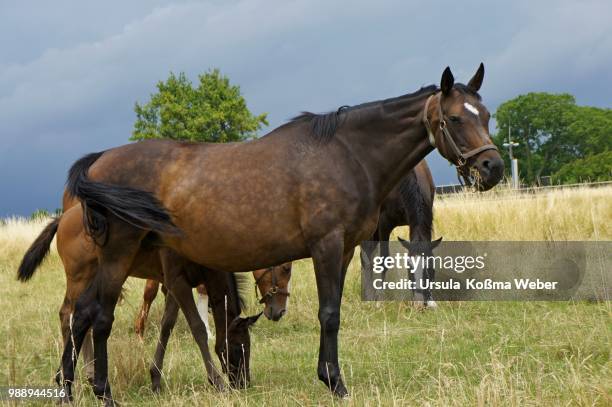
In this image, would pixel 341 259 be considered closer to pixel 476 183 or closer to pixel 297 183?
pixel 297 183

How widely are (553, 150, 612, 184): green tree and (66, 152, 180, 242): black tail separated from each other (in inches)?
1926

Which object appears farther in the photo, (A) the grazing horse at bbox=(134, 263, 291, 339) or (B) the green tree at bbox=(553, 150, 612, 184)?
(B) the green tree at bbox=(553, 150, 612, 184)

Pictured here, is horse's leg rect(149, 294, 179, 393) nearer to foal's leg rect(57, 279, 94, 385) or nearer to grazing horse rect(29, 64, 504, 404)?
foal's leg rect(57, 279, 94, 385)

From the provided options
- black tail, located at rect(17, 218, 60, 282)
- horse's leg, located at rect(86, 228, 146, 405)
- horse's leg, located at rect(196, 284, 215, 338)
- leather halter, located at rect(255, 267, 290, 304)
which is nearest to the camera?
horse's leg, located at rect(86, 228, 146, 405)

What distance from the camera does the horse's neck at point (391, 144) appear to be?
18.1ft

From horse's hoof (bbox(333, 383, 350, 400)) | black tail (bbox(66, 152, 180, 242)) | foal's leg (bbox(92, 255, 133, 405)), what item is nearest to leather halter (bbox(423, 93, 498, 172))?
horse's hoof (bbox(333, 383, 350, 400))

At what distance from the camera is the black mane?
557 cm

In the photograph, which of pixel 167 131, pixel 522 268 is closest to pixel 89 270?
pixel 522 268

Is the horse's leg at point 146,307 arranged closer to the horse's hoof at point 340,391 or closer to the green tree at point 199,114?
the horse's hoof at point 340,391

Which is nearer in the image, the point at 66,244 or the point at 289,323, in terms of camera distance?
the point at 66,244

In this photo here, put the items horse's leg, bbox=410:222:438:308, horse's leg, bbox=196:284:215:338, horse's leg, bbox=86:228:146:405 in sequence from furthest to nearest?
horse's leg, bbox=410:222:438:308 → horse's leg, bbox=196:284:215:338 → horse's leg, bbox=86:228:146:405

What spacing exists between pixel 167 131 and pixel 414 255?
3531 centimetres

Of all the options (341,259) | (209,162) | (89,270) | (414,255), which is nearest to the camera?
(341,259)

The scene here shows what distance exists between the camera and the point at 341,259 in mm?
5266
